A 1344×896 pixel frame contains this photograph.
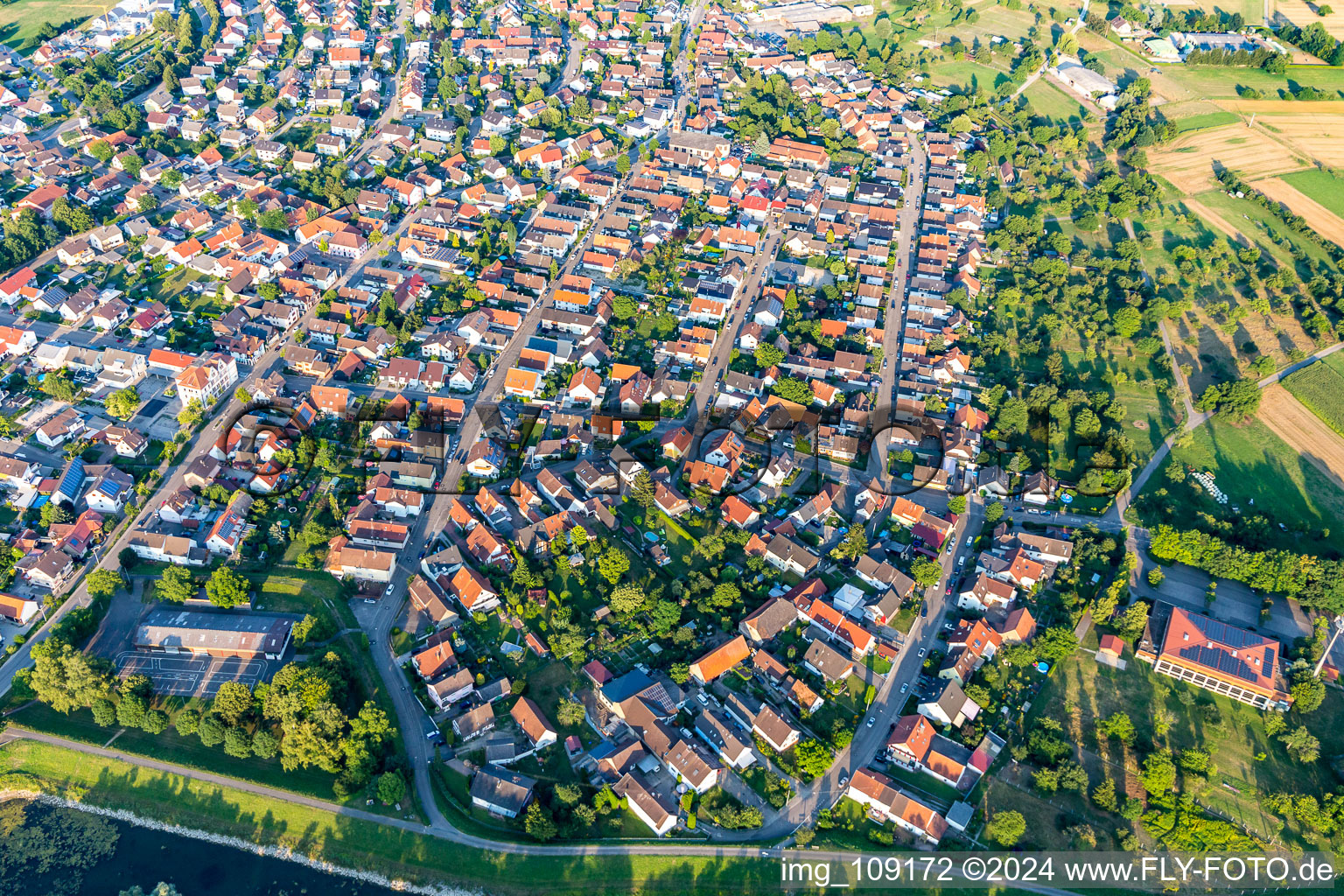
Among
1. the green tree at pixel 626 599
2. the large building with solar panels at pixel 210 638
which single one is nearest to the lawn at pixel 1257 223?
the green tree at pixel 626 599

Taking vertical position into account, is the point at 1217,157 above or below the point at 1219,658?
above

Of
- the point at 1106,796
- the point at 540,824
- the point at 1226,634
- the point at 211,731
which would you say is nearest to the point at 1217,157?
the point at 1226,634

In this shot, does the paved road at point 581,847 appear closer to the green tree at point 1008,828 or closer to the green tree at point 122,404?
the green tree at point 1008,828

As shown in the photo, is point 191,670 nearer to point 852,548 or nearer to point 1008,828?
point 852,548

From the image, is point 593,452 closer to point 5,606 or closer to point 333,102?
point 5,606

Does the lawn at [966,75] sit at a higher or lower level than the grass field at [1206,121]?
lower

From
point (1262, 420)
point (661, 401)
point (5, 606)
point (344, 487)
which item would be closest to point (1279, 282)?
point (1262, 420)

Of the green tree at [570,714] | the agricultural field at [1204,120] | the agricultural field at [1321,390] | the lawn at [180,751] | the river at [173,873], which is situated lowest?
the river at [173,873]
